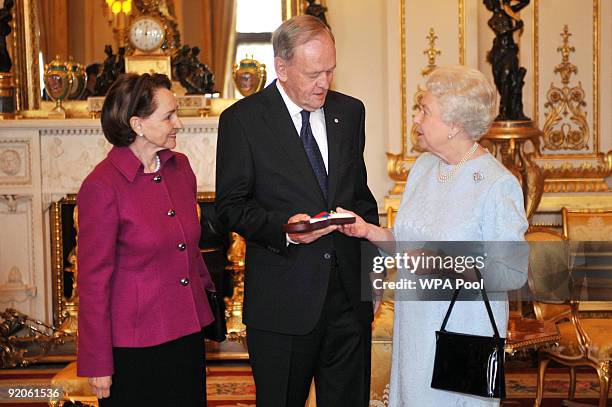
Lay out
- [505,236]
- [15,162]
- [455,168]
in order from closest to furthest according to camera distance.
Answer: [505,236], [455,168], [15,162]

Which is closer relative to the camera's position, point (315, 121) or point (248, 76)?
point (315, 121)

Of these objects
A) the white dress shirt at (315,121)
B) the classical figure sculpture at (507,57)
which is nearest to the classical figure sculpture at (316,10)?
the classical figure sculpture at (507,57)

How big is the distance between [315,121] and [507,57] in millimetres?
3610

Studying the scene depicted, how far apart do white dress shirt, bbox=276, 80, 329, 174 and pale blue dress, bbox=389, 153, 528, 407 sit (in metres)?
0.35

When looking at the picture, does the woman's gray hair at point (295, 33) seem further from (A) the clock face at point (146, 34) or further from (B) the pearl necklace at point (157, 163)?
(A) the clock face at point (146, 34)

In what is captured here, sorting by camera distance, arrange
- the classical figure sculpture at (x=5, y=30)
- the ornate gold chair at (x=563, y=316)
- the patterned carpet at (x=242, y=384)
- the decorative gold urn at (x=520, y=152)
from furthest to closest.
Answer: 1. the classical figure sculpture at (x=5, y=30)
2. the decorative gold urn at (x=520, y=152)
3. the patterned carpet at (x=242, y=384)
4. the ornate gold chair at (x=563, y=316)

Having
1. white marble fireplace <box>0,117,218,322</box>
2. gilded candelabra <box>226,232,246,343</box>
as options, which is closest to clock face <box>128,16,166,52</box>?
white marble fireplace <box>0,117,218,322</box>

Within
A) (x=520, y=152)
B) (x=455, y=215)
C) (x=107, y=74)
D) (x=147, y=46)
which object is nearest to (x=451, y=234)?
(x=455, y=215)

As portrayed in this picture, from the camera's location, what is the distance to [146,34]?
7.35 metres

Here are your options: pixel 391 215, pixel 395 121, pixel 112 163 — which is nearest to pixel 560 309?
pixel 391 215

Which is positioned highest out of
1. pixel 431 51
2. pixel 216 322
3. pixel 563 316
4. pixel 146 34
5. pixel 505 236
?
pixel 146 34

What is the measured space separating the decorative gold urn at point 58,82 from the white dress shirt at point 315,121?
4211 mm

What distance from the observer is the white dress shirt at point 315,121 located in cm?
335

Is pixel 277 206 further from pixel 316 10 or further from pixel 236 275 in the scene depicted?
pixel 316 10
